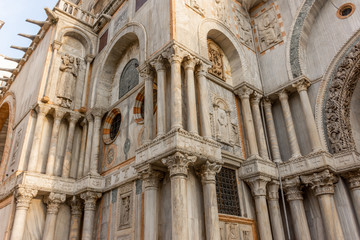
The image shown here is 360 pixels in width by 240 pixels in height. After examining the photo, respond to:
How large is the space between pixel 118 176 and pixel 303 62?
7.95 meters

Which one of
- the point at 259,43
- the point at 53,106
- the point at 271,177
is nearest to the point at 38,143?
the point at 53,106

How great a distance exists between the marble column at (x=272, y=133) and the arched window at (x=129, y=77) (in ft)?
16.7

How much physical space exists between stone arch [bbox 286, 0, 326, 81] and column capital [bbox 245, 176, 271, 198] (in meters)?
4.18

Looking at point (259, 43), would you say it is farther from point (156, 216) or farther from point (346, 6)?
point (156, 216)

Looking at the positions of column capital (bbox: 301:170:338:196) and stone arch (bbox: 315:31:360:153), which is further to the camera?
stone arch (bbox: 315:31:360:153)

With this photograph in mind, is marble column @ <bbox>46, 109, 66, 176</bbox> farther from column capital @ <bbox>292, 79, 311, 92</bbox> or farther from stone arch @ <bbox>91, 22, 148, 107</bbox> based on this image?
column capital @ <bbox>292, 79, 311, 92</bbox>

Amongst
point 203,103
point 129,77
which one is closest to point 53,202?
point 129,77

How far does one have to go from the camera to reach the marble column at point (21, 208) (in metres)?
9.30

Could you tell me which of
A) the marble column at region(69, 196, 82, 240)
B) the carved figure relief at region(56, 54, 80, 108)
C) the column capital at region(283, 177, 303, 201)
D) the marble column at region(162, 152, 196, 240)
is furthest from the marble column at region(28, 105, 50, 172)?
the column capital at region(283, 177, 303, 201)

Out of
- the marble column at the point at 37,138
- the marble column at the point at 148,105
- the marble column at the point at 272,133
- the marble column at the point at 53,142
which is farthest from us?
the marble column at the point at 53,142

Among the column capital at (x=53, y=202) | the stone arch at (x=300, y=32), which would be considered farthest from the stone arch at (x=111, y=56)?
the stone arch at (x=300, y=32)

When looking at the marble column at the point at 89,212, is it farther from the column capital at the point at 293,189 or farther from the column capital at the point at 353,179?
the column capital at the point at 353,179

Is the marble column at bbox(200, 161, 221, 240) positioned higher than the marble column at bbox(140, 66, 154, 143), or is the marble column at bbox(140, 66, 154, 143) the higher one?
the marble column at bbox(140, 66, 154, 143)

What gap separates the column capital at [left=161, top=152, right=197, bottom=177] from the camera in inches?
272
